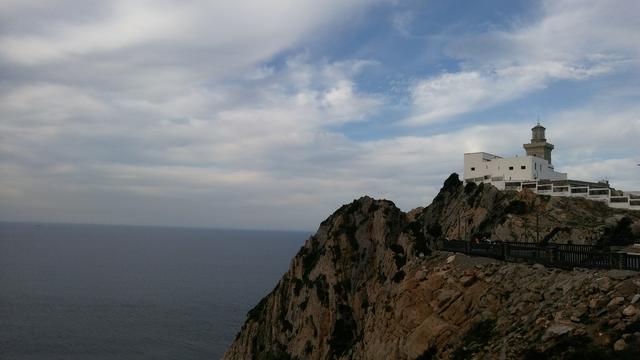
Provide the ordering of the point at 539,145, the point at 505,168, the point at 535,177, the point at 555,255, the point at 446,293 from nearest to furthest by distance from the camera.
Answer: the point at 555,255
the point at 446,293
the point at 535,177
the point at 505,168
the point at 539,145

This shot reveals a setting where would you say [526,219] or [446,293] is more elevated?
[526,219]

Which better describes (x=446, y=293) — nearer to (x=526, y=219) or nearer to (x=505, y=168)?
(x=526, y=219)

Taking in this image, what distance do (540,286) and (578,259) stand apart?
2.59 m

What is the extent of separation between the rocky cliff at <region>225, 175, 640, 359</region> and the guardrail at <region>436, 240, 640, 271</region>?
0.68 m

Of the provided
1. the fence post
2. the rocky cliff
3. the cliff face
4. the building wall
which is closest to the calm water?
the rocky cliff

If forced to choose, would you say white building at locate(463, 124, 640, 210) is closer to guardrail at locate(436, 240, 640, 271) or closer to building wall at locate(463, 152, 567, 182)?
building wall at locate(463, 152, 567, 182)

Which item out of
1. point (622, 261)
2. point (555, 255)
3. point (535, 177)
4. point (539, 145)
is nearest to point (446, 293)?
point (555, 255)

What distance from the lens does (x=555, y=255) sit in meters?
24.9

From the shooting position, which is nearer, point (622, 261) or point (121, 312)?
point (622, 261)

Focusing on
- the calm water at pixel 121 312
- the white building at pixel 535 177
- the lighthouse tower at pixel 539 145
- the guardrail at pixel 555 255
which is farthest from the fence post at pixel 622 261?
the calm water at pixel 121 312

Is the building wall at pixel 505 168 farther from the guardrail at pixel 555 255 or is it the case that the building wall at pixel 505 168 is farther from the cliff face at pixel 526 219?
the guardrail at pixel 555 255

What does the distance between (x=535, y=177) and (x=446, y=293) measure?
36.0 meters

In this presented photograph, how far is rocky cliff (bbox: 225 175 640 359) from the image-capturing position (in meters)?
19.1

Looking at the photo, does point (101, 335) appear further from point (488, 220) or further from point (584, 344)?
point (584, 344)
